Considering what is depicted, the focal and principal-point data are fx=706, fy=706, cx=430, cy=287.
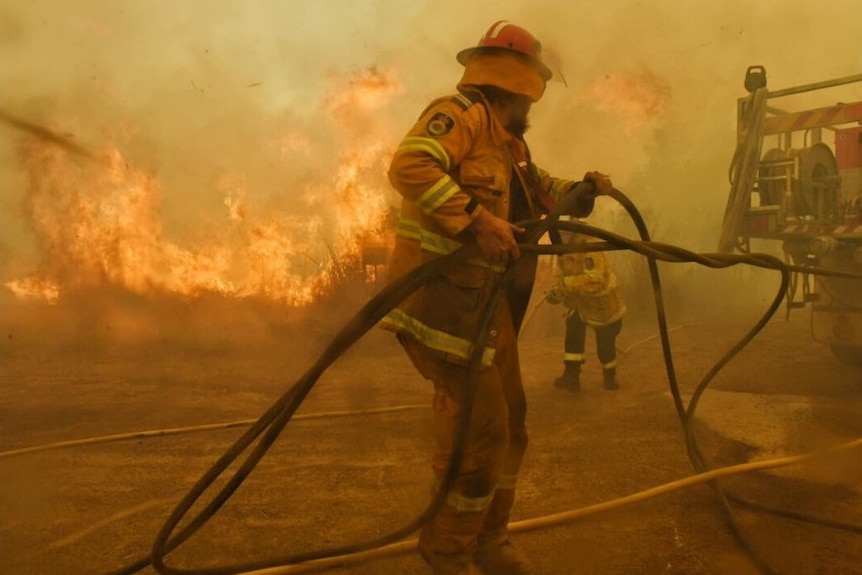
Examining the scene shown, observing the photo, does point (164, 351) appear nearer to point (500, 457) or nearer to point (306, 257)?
point (306, 257)

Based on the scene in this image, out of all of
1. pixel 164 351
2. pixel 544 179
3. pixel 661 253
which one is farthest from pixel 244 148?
pixel 661 253

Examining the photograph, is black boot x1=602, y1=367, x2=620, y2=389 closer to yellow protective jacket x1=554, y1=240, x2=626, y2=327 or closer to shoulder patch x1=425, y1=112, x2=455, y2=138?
yellow protective jacket x1=554, y1=240, x2=626, y2=327

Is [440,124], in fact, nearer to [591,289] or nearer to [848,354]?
[591,289]

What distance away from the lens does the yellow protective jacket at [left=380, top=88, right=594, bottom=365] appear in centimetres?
220

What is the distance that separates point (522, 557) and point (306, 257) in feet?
19.4

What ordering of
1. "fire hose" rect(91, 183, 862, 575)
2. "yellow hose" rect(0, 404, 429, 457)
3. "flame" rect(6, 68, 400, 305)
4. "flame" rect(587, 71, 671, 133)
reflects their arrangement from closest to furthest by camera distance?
"fire hose" rect(91, 183, 862, 575)
"yellow hose" rect(0, 404, 429, 457)
"flame" rect(6, 68, 400, 305)
"flame" rect(587, 71, 671, 133)

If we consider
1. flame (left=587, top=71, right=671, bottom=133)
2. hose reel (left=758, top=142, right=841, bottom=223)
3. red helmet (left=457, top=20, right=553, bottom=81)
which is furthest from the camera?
flame (left=587, top=71, right=671, bottom=133)

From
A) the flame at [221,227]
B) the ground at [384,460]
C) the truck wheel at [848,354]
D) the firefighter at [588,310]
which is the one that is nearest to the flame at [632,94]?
the flame at [221,227]

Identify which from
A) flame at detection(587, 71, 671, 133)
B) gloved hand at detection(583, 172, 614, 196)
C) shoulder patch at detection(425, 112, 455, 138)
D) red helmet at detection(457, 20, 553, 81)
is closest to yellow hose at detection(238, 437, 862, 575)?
gloved hand at detection(583, 172, 614, 196)

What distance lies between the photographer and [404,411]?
5.04 meters

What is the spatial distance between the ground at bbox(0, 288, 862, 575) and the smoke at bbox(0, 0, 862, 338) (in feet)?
5.17

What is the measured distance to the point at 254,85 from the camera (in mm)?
7699

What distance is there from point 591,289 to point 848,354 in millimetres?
2420

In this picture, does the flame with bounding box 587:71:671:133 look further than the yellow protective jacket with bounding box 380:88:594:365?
Yes
